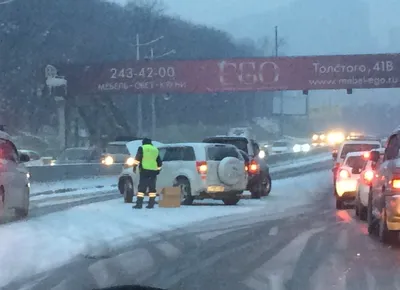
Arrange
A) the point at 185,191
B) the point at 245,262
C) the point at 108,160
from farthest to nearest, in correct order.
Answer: the point at 108,160 → the point at 185,191 → the point at 245,262

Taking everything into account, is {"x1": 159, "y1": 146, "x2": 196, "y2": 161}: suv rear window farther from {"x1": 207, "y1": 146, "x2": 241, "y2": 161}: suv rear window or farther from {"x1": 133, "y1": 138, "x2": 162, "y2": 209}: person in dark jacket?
{"x1": 133, "y1": 138, "x2": 162, "y2": 209}: person in dark jacket

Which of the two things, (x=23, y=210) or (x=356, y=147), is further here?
(x=356, y=147)

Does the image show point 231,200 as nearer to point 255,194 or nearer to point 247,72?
point 255,194

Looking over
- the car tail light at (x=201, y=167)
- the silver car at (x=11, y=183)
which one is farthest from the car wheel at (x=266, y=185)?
the silver car at (x=11, y=183)

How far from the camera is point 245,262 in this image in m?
12.9

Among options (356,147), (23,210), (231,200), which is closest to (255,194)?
(231,200)

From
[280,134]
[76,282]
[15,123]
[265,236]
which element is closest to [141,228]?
[265,236]

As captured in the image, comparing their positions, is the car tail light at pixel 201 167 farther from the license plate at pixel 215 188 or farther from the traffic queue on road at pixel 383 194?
the traffic queue on road at pixel 383 194

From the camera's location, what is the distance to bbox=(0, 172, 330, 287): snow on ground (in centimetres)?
1291

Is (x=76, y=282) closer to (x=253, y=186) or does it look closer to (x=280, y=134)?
(x=253, y=186)

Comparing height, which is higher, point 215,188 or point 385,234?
point 215,188

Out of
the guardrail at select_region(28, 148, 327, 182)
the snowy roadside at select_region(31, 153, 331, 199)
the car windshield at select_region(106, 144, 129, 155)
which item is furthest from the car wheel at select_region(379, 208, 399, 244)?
the car windshield at select_region(106, 144, 129, 155)

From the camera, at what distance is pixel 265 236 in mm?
16531

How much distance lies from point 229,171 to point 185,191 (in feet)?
4.27
